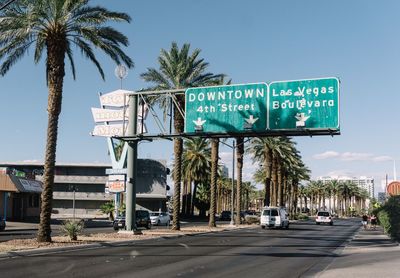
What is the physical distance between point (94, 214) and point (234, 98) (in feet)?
193

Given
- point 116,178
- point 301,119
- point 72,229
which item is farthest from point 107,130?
point 301,119

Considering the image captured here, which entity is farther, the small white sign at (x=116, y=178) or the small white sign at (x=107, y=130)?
the small white sign at (x=107, y=130)

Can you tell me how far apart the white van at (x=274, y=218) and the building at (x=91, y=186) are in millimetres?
30057

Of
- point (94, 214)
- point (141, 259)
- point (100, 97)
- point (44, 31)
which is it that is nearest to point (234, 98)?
point (44, 31)

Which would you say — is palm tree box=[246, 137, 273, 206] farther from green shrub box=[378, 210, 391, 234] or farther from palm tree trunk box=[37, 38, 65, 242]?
palm tree trunk box=[37, 38, 65, 242]

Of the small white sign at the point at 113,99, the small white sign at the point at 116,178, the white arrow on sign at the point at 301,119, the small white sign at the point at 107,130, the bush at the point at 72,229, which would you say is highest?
the small white sign at the point at 113,99

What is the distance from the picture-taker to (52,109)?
25.2 m

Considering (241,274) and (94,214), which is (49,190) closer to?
(241,274)

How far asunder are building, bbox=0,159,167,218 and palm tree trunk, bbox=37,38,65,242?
175 ft

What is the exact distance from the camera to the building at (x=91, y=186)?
7888 centimetres

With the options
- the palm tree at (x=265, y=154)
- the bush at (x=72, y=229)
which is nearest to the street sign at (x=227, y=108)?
the bush at (x=72, y=229)

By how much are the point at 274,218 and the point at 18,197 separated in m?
27.9

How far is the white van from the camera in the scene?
49.3 m

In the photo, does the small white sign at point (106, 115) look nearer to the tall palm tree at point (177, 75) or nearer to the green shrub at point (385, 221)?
the tall palm tree at point (177, 75)
